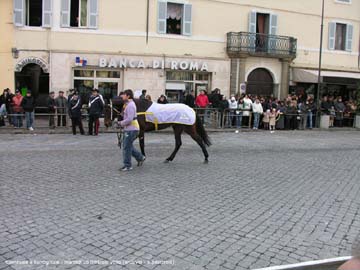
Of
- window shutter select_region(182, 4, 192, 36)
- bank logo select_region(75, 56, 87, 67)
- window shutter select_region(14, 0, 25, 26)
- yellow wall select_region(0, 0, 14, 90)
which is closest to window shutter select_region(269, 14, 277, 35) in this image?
window shutter select_region(182, 4, 192, 36)

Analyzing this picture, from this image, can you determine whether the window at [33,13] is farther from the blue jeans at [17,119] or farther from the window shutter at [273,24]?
the window shutter at [273,24]

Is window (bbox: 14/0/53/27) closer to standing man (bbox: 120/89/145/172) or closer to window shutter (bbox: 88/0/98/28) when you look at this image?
window shutter (bbox: 88/0/98/28)

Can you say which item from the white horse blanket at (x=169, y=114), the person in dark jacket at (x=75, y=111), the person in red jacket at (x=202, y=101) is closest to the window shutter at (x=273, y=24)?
the person in red jacket at (x=202, y=101)

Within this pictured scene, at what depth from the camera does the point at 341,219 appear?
20.3 feet

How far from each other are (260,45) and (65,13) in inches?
419

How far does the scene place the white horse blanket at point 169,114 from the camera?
1045cm

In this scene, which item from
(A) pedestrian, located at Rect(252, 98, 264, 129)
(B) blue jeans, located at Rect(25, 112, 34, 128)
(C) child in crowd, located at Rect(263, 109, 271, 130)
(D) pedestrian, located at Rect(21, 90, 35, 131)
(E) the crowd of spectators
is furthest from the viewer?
(C) child in crowd, located at Rect(263, 109, 271, 130)

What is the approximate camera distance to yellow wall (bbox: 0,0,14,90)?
2062 cm

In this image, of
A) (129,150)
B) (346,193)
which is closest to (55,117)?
(129,150)

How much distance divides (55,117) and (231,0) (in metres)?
12.3

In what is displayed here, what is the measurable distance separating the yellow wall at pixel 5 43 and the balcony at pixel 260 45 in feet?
36.4

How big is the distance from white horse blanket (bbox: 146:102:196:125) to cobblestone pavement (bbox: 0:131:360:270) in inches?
39.5

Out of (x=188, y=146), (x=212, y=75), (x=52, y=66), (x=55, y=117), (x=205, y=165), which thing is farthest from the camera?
(x=212, y=75)

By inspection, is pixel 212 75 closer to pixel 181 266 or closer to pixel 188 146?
pixel 188 146
